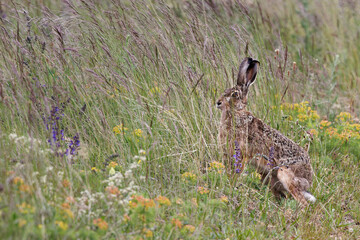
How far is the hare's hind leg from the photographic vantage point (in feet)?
15.5

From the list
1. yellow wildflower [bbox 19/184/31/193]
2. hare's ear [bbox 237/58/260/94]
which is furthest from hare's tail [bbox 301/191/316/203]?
yellow wildflower [bbox 19/184/31/193]

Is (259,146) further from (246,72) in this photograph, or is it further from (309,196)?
(246,72)

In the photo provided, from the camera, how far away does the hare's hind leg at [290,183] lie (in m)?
4.72

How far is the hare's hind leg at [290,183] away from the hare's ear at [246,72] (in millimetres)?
952

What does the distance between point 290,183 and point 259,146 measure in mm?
482

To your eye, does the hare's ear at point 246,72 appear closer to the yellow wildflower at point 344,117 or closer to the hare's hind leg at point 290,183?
the hare's hind leg at point 290,183

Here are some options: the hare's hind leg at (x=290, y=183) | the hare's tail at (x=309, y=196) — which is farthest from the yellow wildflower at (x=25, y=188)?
the hare's tail at (x=309, y=196)

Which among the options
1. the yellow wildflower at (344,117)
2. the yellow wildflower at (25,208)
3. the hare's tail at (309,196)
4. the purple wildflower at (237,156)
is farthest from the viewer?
the yellow wildflower at (344,117)

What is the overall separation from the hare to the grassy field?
0.41 feet

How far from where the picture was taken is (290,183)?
188 inches

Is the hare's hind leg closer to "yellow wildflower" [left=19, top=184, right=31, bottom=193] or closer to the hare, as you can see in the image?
the hare

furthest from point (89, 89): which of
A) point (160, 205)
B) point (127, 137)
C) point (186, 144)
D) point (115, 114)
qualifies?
point (160, 205)

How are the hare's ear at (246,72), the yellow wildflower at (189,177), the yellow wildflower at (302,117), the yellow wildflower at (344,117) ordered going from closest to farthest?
1. the yellow wildflower at (189,177)
2. the hare's ear at (246,72)
3. the yellow wildflower at (302,117)
4. the yellow wildflower at (344,117)

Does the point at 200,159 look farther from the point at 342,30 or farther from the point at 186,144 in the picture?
the point at 342,30
